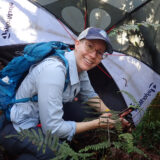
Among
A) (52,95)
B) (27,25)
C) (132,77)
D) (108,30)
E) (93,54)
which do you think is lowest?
(132,77)

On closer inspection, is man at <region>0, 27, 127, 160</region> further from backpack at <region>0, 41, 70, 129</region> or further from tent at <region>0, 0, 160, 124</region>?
tent at <region>0, 0, 160, 124</region>

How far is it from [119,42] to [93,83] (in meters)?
0.96

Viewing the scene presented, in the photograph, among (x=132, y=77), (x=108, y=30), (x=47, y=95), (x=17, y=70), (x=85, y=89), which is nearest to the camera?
(x=47, y=95)

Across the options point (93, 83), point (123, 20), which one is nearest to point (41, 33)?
point (93, 83)

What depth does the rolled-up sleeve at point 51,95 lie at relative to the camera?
5.99 feet

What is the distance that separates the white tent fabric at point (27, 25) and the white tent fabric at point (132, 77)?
2.97ft

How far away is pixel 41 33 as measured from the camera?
366cm

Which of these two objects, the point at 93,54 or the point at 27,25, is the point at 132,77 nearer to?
the point at 93,54

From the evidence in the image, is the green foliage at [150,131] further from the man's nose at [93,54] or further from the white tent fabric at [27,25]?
the white tent fabric at [27,25]

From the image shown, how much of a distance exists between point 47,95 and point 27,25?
7.30 feet

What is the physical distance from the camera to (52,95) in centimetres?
183

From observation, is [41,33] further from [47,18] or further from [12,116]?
[12,116]

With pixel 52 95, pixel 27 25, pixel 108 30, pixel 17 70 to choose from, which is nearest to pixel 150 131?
pixel 52 95

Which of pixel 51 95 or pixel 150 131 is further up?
pixel 51 95
